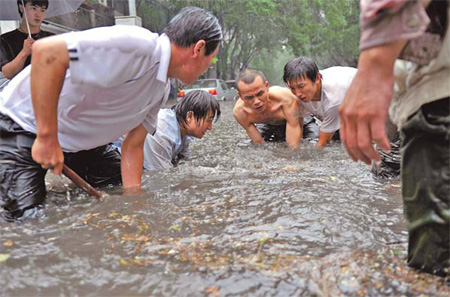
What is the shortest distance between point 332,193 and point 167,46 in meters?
1.58

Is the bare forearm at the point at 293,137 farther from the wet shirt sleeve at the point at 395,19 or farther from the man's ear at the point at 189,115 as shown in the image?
the wet shirt sleeve at the point at 395,19

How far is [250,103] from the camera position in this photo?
600 cm

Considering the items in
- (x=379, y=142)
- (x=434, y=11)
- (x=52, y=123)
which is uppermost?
(x=434, y=11)

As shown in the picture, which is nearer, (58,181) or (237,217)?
(237,217)

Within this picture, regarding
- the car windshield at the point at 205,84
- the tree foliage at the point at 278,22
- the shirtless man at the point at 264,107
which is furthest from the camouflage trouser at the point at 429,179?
the tree foliage at the point at 278,22

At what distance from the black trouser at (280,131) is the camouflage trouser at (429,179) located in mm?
A: 5213

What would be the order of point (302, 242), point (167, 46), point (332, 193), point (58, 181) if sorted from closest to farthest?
point (302, 242), point (167, 46), point (332, 193), point (58, 181)

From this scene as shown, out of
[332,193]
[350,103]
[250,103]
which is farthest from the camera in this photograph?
[250,103]

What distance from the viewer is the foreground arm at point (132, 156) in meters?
3.19

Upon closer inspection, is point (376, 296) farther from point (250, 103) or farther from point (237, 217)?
point (250, 103)

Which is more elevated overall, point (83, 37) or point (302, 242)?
point (83, 37)

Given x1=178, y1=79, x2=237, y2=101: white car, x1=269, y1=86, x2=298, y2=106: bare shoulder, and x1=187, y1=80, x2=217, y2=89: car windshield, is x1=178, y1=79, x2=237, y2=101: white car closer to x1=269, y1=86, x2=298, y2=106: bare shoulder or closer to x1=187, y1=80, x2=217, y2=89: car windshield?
x1=187, y1=80, x2=217, y2=89: car windshield

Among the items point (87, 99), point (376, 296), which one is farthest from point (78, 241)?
point (376, 296)

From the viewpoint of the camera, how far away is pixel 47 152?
2289 mm
